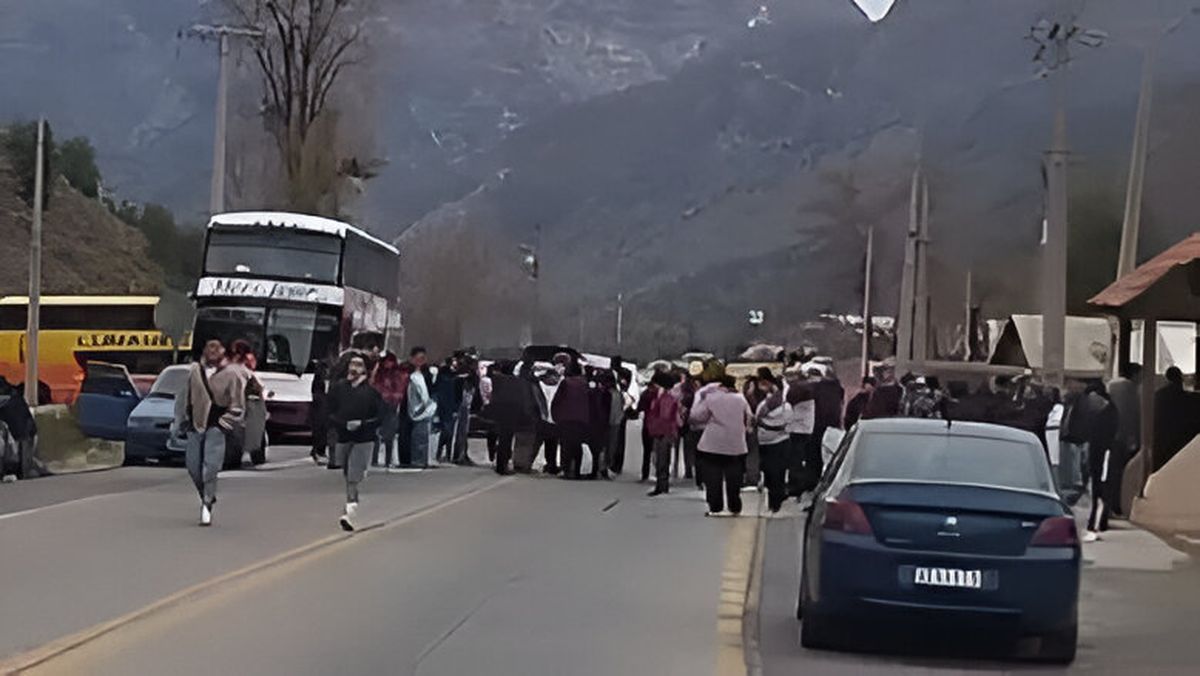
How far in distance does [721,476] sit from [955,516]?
1025 centimetres

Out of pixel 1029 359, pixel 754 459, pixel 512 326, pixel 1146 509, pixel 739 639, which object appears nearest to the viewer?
pixel 739 639

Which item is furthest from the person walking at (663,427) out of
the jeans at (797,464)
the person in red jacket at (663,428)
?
the jeans at (797,464)

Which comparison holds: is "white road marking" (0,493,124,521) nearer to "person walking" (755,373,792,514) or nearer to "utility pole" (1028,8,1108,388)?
"person walking" (755,373,792,514)

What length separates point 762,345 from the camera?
92062mm

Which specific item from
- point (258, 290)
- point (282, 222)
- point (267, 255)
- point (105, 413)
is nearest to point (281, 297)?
point (258, 290)

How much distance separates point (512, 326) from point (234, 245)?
4763 cm

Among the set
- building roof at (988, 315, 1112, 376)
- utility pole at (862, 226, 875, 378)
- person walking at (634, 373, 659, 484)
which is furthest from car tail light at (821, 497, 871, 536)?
utility pole at (862, 226, 875, 378)

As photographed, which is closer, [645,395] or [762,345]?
[645,395]

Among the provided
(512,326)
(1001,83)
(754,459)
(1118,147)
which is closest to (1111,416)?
(754,459)

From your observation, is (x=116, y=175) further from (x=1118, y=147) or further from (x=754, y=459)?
(x=754, y=459)

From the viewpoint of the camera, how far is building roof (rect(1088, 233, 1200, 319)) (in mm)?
20453

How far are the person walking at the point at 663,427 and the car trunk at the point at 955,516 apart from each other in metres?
13.3

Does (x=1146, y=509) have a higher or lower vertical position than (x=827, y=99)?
lower

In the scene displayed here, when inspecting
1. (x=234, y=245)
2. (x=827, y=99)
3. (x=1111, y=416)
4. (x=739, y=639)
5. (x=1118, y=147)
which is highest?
(x=827, y=99)
